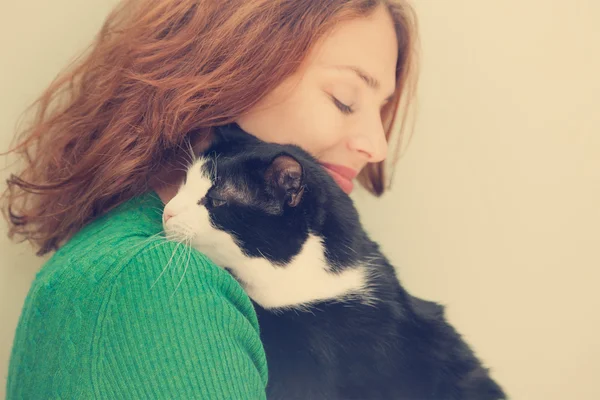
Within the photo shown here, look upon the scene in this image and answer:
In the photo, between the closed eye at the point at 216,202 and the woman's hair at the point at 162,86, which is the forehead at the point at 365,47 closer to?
the woman's hair at the point at 162,86

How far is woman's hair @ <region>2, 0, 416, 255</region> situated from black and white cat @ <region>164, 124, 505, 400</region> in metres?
0.09

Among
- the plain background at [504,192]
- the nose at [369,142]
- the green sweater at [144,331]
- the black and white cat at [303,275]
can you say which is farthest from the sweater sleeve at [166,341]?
the plain background at [504,192]

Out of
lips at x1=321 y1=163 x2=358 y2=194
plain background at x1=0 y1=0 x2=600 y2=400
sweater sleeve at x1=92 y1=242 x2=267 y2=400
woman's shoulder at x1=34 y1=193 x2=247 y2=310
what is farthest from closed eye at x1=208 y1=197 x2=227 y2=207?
plain background at x1=0 y1=0 x2=600 y2=400

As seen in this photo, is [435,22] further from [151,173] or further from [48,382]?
[48,382]

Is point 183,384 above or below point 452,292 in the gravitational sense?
below

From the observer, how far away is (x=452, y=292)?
5.07 feet

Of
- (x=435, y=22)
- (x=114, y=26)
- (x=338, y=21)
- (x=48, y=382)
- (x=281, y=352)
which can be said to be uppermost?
(x=435, y=22)

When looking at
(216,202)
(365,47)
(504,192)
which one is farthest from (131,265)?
(504,192)

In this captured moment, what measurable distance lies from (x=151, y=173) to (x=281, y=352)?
464mm

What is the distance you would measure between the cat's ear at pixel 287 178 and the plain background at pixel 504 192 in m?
0.70

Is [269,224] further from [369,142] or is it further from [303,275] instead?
[369,142]

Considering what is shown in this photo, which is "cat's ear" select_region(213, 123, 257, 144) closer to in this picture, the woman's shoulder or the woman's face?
the woman's face

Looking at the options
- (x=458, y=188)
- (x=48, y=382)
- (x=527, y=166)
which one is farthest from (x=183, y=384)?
(x=527, y=166)

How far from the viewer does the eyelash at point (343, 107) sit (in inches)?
41.6
